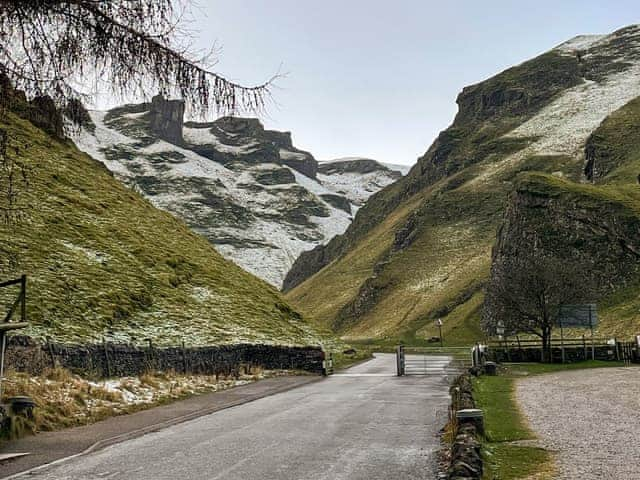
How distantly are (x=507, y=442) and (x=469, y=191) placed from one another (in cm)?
13110

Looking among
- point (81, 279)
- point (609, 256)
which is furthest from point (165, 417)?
point (609, 256)

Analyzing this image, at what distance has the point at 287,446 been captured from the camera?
1234cm

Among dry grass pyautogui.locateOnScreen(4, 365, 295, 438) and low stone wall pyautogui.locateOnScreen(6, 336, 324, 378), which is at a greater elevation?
low stone wall pyautogui.locateOnScreen(6, 336, 324, 378)

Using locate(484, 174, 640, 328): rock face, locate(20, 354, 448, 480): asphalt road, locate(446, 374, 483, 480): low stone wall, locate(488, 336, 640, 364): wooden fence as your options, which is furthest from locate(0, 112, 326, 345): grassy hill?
locate(484, 174, 640, 328): rock face

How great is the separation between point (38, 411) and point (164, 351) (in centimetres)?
1162

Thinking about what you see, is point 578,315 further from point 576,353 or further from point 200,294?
point 200,294

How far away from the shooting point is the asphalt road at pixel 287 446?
32.8 ft

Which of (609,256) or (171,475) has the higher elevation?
(609,256)

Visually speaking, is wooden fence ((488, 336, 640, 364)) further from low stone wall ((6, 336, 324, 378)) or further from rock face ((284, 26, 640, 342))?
rock face ((284, 26, 640, 342))

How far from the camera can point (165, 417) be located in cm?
1731

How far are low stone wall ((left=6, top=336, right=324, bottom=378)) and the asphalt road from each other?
639cm

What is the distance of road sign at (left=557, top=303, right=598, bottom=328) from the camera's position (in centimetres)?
4566

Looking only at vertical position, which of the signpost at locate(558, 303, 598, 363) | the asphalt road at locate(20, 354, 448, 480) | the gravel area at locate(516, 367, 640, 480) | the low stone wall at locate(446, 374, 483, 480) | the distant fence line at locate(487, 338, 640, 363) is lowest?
the asphalt road at locate(20, 354, 448, 480)

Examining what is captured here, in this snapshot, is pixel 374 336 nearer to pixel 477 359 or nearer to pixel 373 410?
pixel 477 359
